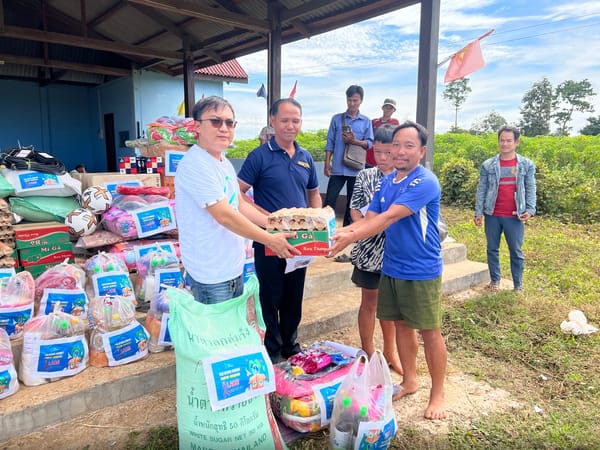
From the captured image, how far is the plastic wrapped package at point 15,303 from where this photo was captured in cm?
273

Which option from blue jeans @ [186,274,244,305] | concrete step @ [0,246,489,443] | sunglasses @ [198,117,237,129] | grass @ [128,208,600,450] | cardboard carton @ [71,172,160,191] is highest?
sunglasses @ [198,117,237,129]

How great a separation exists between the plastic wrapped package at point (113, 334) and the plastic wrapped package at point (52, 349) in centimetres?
9

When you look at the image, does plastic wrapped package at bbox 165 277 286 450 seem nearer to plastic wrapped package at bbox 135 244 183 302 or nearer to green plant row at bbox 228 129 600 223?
plastic wrapped package at bbox 135 244 183 302

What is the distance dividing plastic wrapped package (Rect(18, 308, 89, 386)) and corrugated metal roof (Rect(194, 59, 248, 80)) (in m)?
10.1

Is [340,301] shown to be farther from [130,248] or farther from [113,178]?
[113,178]

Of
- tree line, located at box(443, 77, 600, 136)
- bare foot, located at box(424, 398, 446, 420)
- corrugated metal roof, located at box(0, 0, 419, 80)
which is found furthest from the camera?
tree line, located at box(443, 77, 600, 136)

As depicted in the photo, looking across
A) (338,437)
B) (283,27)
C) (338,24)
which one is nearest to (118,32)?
(283,27)

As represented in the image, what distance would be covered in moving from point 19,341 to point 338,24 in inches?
233

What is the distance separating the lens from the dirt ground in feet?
7.39

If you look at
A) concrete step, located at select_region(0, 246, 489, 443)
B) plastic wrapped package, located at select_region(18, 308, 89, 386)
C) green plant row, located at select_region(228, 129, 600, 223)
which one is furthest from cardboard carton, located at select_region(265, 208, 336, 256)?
green plant row, located at select_region(228, 129, 600, 223)

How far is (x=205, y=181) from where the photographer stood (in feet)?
6.15

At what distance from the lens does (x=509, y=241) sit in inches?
185

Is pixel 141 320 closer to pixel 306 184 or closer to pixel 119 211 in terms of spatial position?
pixel 119 211

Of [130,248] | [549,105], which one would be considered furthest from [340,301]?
[549,105]
